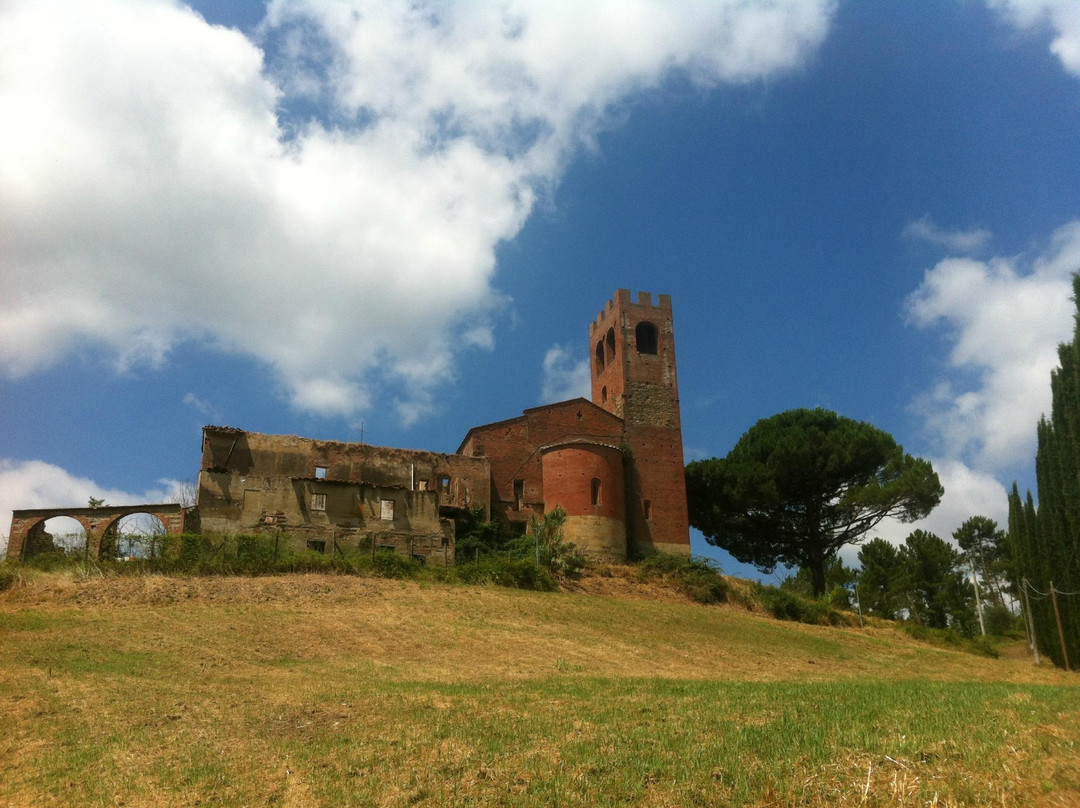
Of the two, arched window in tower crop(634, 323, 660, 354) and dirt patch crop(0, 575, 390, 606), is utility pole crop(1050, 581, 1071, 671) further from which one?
dirt patch crop(0, 575, 390, 606)

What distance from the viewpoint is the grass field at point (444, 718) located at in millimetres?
8477

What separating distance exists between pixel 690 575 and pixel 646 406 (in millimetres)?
11321

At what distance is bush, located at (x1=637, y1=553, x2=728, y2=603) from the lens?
116 feet

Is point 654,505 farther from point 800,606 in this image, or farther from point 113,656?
point 113,656

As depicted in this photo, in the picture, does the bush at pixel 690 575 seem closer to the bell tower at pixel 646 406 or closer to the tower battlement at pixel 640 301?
the bell tower at pixel 646 406

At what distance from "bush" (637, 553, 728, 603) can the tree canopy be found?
7.15 meters

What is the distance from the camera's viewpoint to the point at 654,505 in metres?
42.1

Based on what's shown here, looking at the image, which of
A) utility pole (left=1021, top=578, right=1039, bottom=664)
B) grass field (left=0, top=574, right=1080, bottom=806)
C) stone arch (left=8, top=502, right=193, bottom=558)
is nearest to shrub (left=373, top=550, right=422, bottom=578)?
grass field (left=0, top=574, right=1080, bottom=806)

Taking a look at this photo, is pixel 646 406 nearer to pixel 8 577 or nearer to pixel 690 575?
pixel 690 575

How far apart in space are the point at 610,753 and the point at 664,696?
4257 millimetres

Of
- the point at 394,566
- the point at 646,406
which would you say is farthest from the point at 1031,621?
the point at 394,566

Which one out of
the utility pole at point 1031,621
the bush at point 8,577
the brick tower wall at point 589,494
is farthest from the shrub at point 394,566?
the utility pole at point 1031,621

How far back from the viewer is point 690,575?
36.1 metres

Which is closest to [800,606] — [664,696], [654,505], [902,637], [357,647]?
[902,637]
